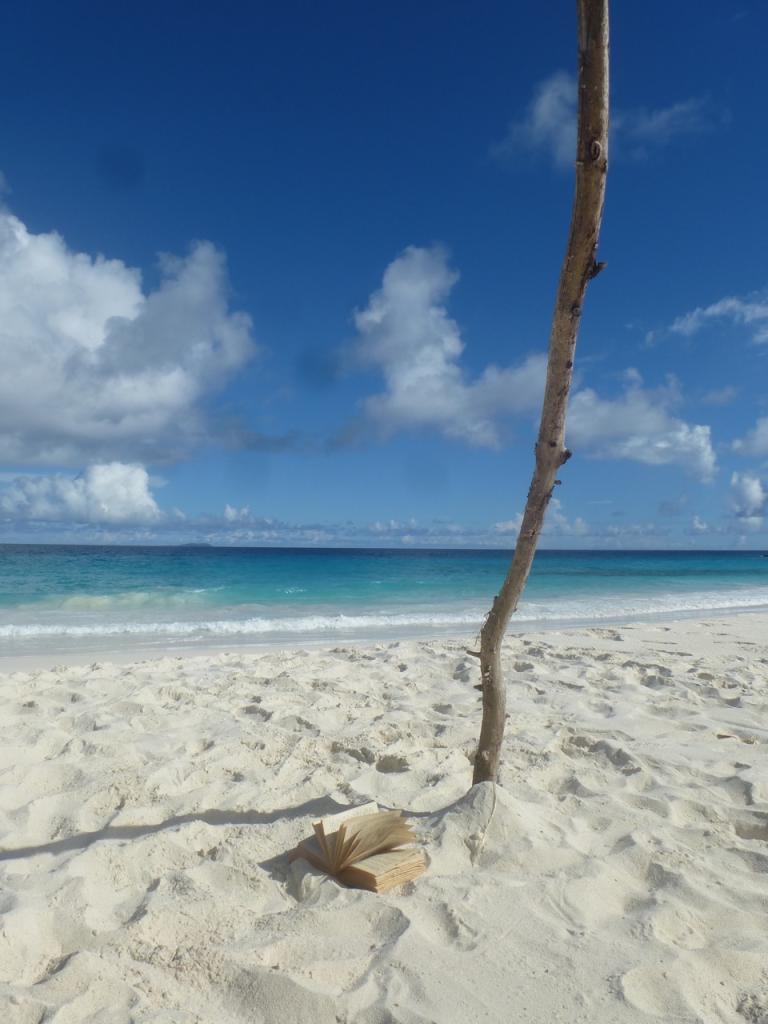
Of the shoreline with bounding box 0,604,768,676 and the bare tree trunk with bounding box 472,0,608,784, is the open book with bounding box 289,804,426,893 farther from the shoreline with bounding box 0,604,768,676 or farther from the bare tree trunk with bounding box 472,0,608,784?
the shoreline with bounding box 0,604,768,676

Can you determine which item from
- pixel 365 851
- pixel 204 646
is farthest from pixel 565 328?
pixel 204 646

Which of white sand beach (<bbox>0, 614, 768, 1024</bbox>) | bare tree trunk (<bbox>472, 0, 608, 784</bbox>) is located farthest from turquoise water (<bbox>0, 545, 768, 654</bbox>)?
bare tree trunk (<bbox>472, 0, 608, 784</bbox>)

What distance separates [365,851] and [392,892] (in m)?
0.22

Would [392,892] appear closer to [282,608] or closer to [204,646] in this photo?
[204,646]

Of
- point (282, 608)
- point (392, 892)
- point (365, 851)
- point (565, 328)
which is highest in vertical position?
point (565, 328)

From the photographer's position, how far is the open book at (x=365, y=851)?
9.53 feet

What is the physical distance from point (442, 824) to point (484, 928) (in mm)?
746

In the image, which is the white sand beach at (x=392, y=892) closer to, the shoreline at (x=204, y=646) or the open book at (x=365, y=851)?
the open book at (x=365, y=851)

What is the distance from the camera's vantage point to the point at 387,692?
21.2 feet

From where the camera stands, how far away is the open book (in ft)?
9.53

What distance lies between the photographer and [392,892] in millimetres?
2871

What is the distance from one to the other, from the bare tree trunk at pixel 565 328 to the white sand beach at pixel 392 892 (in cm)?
56

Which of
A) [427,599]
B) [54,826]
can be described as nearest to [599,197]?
[54,826]

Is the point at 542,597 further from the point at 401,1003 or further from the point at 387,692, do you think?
the point at 401,1003
